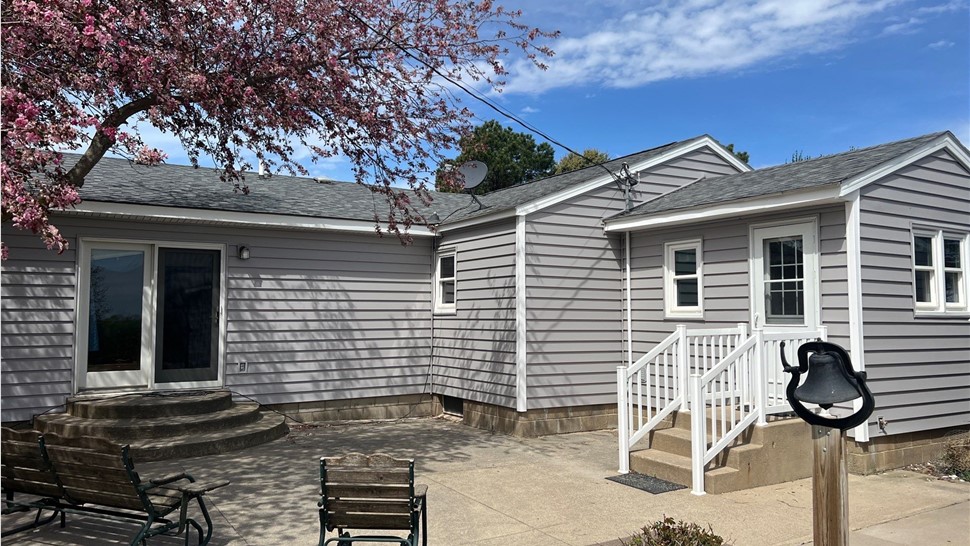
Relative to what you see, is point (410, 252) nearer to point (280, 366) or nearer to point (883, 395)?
point (280, 366)

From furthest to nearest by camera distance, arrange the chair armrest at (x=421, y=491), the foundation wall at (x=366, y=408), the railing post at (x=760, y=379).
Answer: the foundation wall at (x=366, y=408) < the railing post at (x=760, y=379) < the chair armrest at (x=421, y=491)

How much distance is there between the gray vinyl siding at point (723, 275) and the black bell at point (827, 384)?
16.0 feet

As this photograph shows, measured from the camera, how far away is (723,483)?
21.0 ft

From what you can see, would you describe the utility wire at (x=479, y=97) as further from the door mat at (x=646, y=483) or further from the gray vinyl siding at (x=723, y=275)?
the door mat at (x=646, y=483)

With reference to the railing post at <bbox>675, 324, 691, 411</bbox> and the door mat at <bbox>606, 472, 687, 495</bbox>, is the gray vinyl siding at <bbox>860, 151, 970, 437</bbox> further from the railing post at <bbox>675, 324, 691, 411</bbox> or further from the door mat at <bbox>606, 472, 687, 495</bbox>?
the door mat at <bbox>606, 472, 687, 495</bbox>

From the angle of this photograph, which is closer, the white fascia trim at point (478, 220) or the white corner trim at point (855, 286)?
the white corner trim at point (855, 286)

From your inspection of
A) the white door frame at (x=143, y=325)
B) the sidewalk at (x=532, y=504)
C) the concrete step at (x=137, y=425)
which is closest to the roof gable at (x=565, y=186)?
the sidewalk at (x=532, y=504)

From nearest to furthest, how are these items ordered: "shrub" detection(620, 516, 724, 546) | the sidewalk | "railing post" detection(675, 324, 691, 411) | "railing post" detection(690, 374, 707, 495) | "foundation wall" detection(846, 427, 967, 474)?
"shrub" detection(620, 516, 724, 546), the sidewalk, "railing post" detection(690, 374, 707, 495), "foundation wall" detection(846, 427, 967, 474), "railing post" detection(675, 324, 691, 411)

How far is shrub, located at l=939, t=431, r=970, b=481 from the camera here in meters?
7.36

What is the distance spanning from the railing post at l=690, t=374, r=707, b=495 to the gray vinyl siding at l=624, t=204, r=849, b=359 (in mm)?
2171

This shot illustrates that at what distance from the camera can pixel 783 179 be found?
8.49 meters

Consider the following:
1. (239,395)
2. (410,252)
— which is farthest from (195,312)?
(410,252)

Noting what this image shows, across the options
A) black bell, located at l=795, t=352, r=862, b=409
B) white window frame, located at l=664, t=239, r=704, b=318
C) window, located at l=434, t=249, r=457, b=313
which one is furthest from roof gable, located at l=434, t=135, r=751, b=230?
black bell, located at l=795, t=352, r=862, b=409

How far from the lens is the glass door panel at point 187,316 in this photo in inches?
373
